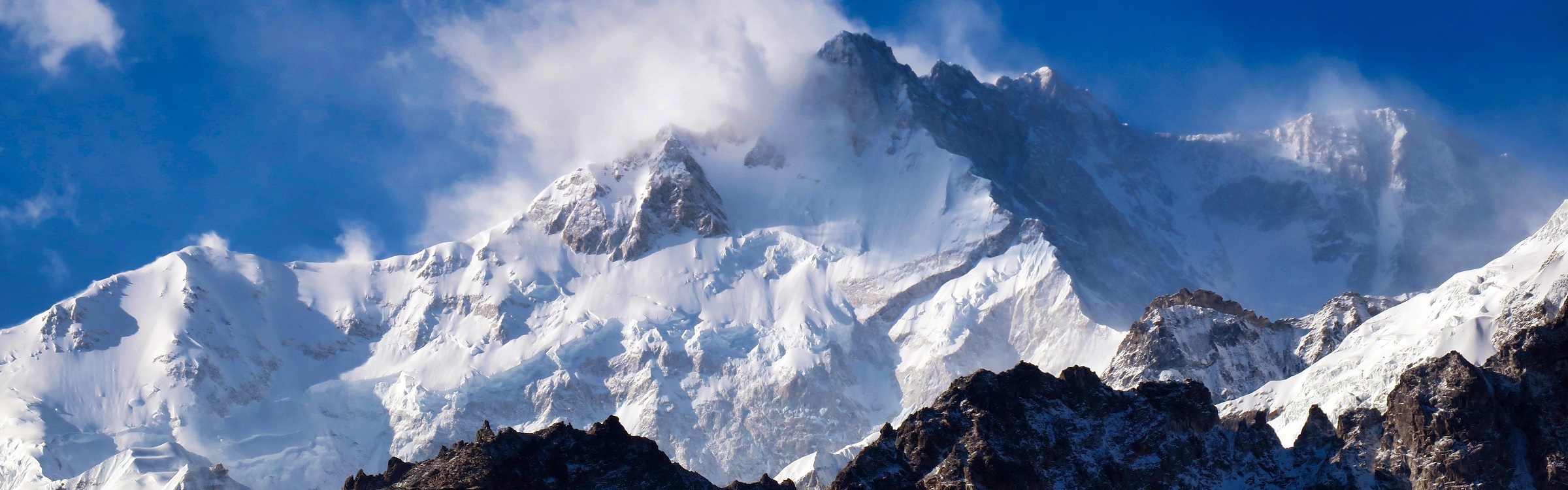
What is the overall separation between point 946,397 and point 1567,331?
137 ft

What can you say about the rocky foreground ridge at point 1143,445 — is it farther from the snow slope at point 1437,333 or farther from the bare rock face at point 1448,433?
the snow slope at point 1437,333

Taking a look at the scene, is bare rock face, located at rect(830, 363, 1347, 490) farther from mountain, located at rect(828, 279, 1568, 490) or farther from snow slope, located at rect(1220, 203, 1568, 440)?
snow slope, located at rect(1220, 203, 1568, 440)

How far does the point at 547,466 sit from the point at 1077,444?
37.3 metres

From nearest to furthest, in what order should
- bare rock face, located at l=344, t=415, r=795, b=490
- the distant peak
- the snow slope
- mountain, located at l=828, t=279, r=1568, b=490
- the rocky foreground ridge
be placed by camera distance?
1. bare rock face, located at l=344, t=415, r=795, b=490
2. the rocky foreground ridge
3. mountain, located at l=828, t=279, r=1568, b=490
4. the snow slope
5. the distant peak

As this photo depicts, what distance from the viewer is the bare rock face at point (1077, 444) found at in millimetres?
105250

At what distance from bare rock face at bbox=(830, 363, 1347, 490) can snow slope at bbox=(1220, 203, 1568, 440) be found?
32.7 metres

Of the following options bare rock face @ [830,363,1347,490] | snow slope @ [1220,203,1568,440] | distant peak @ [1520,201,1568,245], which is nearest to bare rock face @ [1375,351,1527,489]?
bare rock face @ [830,363,1347,490]

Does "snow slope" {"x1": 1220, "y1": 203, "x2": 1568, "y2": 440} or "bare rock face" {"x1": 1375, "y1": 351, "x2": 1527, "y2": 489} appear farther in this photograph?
"snow slope" {"x1": 1220, "y1": 203, "x2": 1568, "y2": 440}

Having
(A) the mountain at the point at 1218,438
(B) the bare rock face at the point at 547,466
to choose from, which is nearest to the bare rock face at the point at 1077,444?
(A) the mountain at the point at 1218,438

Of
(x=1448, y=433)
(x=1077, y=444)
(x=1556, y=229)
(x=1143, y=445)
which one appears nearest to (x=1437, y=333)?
(x=1556, y=229)

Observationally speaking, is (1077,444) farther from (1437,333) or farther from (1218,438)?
(1437,333)

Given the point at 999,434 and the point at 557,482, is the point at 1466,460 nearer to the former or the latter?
the point at 999,434

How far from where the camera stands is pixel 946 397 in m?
114

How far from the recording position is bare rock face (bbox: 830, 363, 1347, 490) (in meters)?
105
